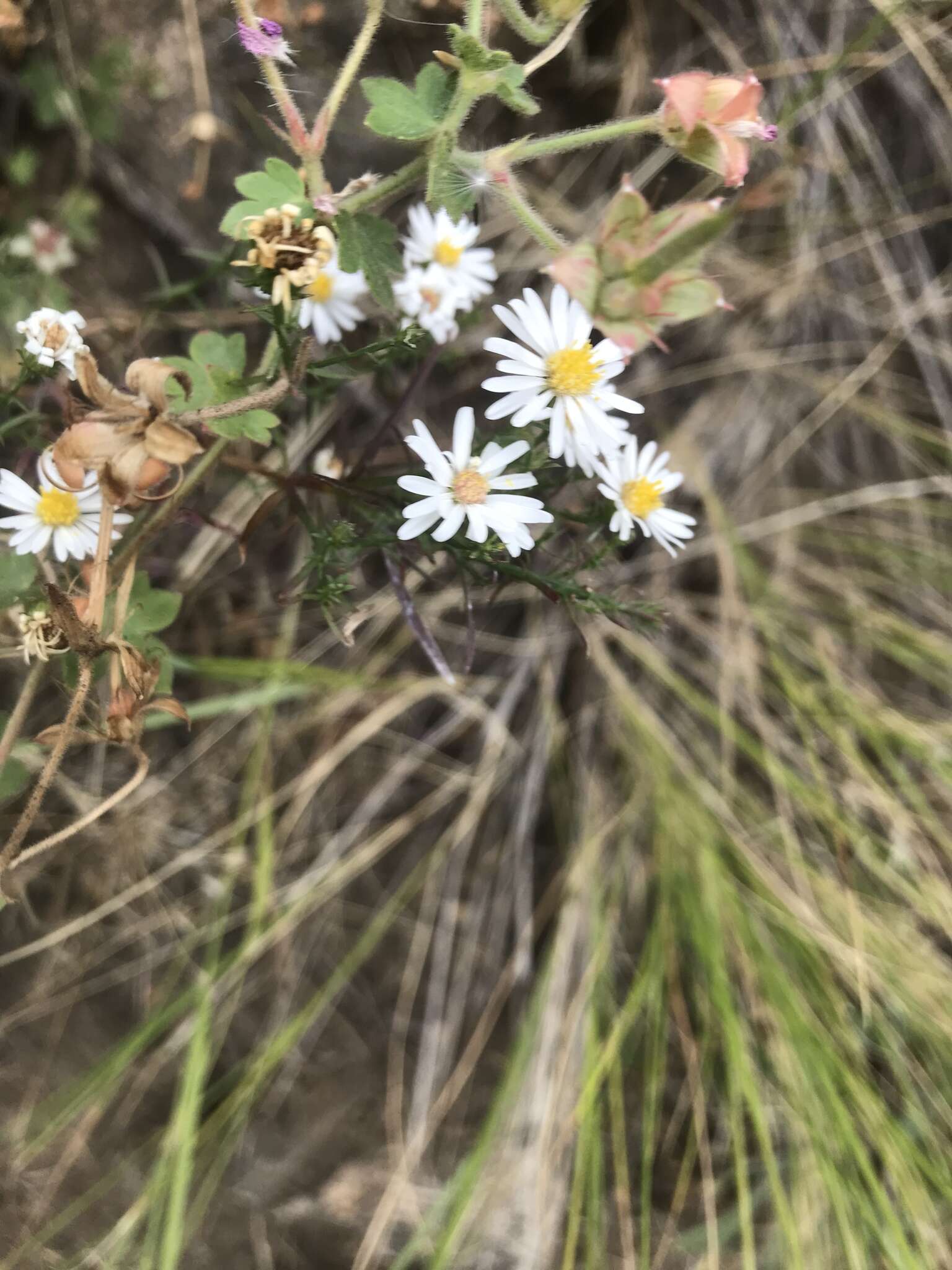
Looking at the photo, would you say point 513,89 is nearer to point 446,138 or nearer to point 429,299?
point 446,138

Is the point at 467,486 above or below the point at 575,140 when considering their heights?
below

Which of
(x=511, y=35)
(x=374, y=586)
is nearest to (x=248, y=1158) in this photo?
(x=374, y=586)

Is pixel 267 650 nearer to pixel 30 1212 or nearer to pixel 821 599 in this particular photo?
pixel 30 1212

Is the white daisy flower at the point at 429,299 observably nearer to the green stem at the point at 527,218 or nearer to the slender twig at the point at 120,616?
the green stem at the point at 527,218

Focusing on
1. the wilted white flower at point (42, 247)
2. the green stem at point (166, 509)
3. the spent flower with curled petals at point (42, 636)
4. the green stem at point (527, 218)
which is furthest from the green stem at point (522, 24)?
the wilted white flower at point (42, 247)

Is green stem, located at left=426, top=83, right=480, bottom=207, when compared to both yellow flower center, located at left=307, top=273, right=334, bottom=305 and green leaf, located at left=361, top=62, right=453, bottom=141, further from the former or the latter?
yellow flower center, located at left=307, top=273, right=334, bottom=305

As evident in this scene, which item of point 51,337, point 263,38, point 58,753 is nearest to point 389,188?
point 263,38
